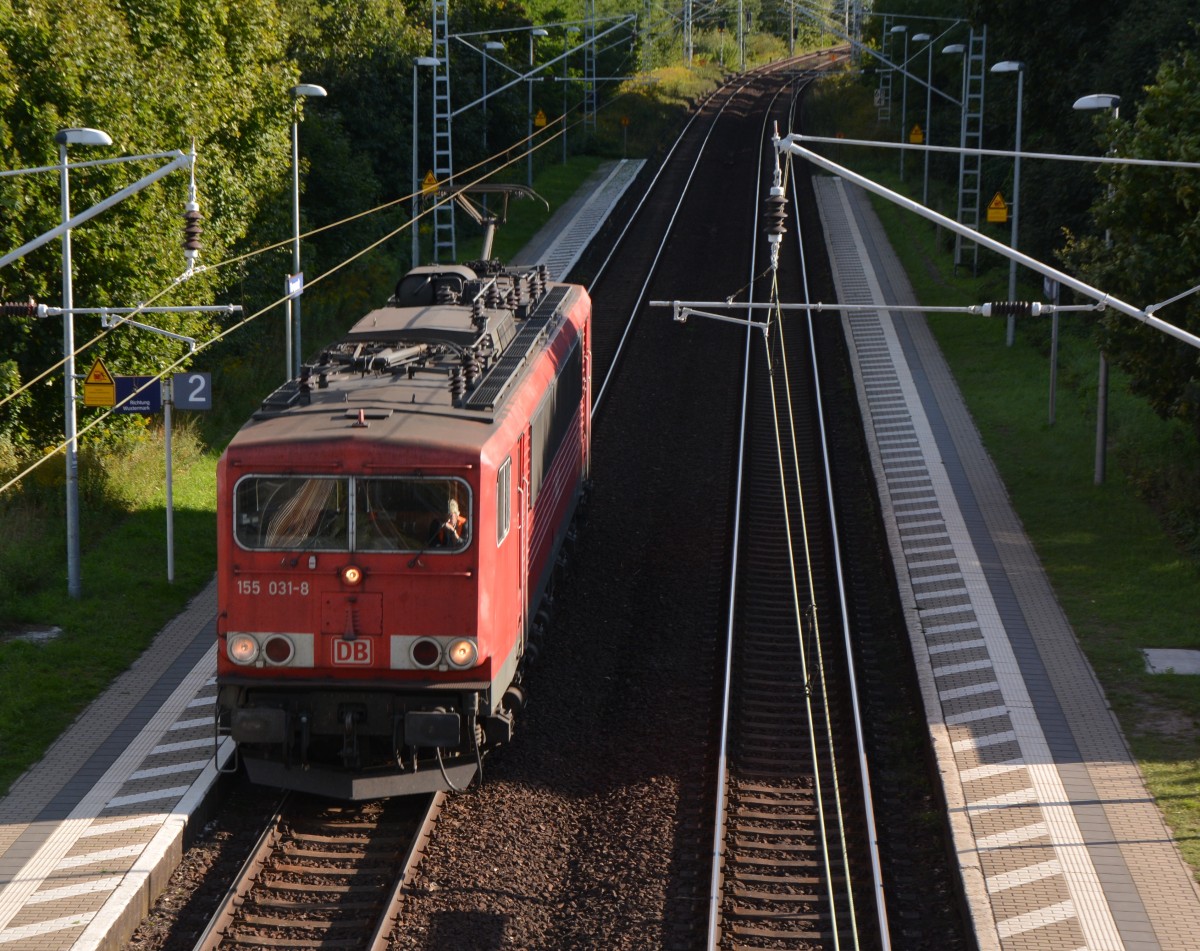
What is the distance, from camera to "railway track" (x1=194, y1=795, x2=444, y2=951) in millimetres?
11008

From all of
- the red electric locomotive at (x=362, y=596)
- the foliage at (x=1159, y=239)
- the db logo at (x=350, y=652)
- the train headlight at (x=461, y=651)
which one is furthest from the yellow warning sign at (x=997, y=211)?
the db logo at (x=350, y=652)

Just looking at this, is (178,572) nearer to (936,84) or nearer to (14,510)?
(14,510)

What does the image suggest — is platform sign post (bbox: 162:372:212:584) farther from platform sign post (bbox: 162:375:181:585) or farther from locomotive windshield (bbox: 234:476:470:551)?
locomotive windshield (bbox: 234:476:470:551)

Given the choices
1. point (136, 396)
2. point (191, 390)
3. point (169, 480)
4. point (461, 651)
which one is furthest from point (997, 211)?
point (461, 651)

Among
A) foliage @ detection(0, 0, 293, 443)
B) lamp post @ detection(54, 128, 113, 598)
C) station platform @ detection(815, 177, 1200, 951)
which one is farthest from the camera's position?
foliage @ detection(0, 0, 293, 443)

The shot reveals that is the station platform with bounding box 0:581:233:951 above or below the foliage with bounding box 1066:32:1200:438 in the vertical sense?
below

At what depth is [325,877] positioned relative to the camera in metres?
12.0

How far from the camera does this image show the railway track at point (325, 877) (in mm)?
11008

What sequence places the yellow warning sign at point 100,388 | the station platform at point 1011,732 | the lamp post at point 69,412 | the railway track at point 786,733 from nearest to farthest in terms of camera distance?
1. the station platform at point 1011,732
2. the railway track at point 786,733
3. the lamp post at point 69,412
4. the yellow warning sign at point 100,388

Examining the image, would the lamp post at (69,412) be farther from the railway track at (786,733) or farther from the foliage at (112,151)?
the railway track at (786,733)

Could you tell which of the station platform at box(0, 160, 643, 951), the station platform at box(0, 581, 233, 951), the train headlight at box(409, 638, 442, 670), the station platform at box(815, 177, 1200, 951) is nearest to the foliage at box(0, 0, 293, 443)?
the station platform at box(0, 160, 643, 951)

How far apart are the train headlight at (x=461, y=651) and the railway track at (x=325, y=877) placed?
1463 mm

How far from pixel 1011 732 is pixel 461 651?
5912 mm

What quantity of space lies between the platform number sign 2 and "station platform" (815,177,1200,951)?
365 inches
